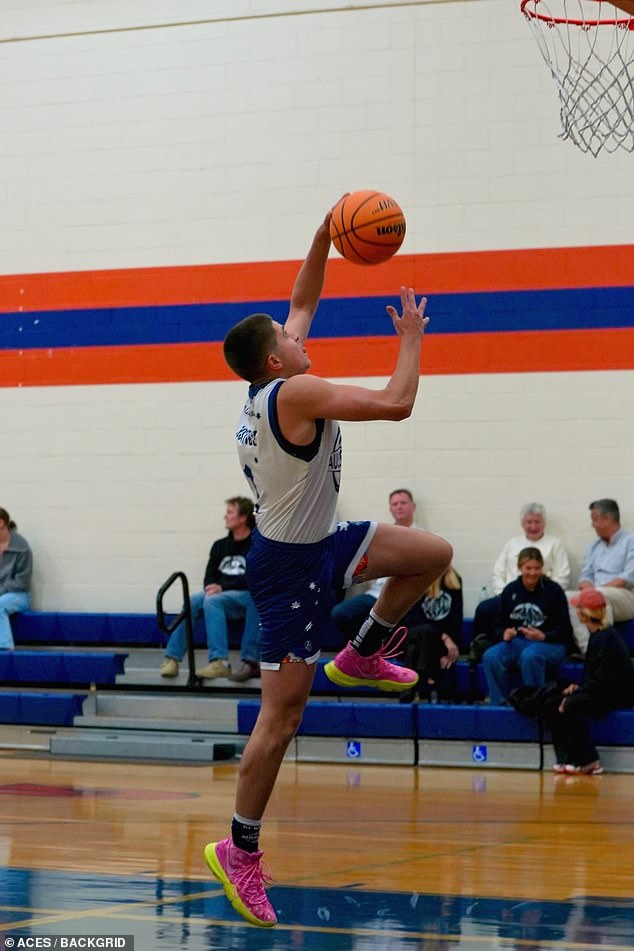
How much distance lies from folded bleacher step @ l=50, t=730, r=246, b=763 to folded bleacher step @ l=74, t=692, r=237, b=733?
107mm

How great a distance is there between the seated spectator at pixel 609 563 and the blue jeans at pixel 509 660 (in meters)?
0.56

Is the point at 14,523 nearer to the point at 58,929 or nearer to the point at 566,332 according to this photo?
the point at 566,332

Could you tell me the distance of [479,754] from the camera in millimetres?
10547

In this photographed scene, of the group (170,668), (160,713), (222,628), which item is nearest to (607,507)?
(222,628)

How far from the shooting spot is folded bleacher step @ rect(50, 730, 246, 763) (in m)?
10.6

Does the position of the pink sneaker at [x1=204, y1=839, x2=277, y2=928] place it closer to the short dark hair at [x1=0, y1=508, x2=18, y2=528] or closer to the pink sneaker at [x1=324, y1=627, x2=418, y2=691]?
the pink sneaker at [x1=324, y1=627, x2=418, y2=691]

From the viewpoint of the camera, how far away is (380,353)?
12.6m

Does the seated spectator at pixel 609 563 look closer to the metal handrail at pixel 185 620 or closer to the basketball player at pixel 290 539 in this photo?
the metal handrail at pixel 185 620

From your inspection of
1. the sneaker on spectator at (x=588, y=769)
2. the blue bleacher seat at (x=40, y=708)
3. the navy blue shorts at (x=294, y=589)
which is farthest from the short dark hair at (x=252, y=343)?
the blue bleacher seat at (x=40, y=708)

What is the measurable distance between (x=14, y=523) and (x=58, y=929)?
9.19 m

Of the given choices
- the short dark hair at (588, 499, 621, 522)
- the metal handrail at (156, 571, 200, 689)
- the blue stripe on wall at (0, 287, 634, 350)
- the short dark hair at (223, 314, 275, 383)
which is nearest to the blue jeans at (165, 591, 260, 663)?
the metal handrail at (156, 571, 200, 689)

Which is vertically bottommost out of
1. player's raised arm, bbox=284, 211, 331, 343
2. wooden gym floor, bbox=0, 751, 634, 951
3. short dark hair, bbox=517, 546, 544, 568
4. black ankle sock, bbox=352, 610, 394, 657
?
wooden gym floor, bbox=0, 751, 634, 951

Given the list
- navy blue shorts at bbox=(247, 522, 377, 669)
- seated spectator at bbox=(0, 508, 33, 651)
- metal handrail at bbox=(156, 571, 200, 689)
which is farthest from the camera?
seated spectator at bbox=(0, 508, 33, 651)

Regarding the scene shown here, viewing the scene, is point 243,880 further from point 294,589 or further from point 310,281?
point 310,281
